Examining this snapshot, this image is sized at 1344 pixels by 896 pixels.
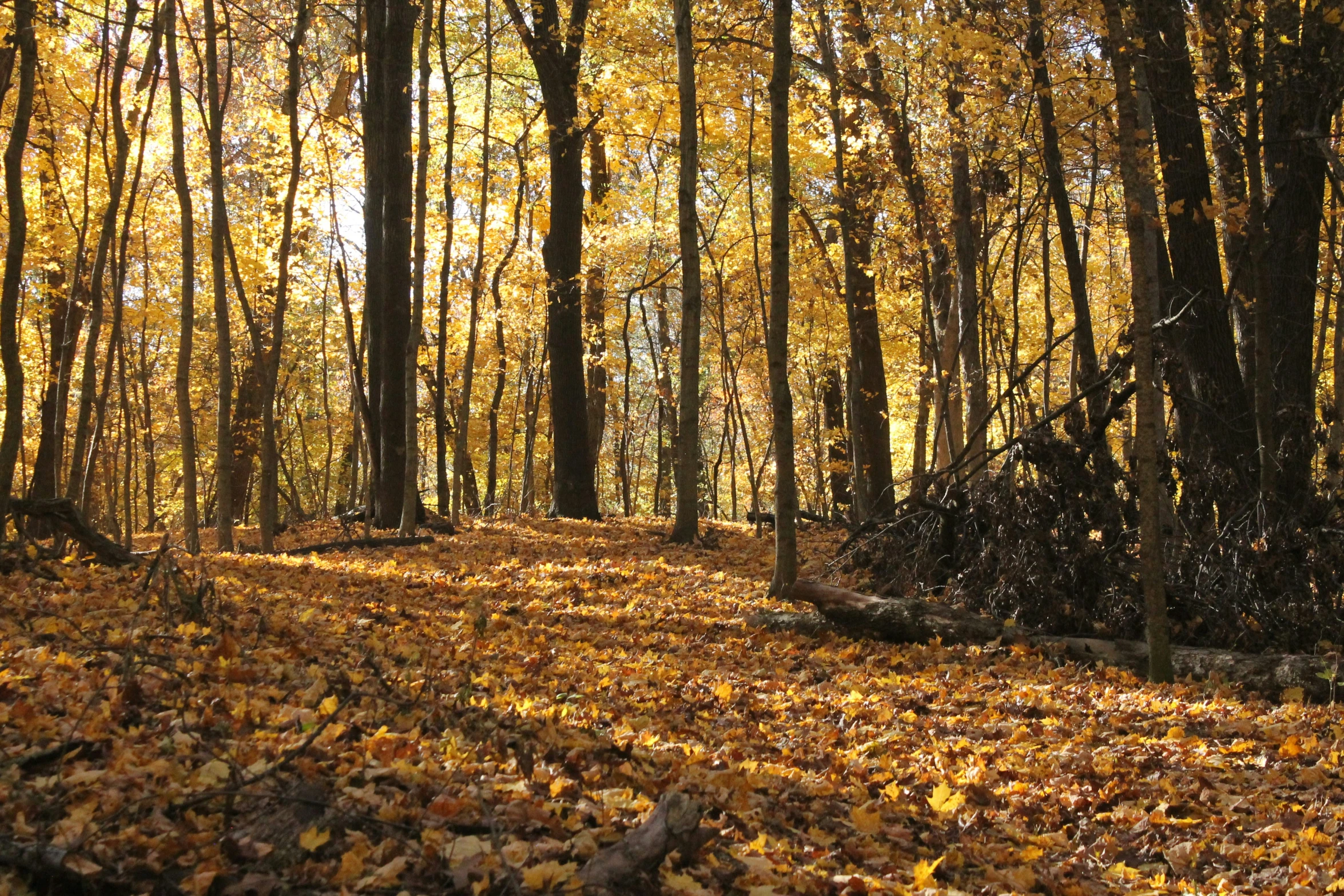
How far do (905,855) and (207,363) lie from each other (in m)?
24.4

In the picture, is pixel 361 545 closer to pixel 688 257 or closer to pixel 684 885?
pixel 688 257

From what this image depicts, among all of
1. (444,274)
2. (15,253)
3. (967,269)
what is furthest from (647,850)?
(444,274)

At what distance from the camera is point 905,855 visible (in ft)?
11.3

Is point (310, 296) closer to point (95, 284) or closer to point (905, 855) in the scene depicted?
point (95, 284)

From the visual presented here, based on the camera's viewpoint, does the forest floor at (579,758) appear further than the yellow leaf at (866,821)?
No

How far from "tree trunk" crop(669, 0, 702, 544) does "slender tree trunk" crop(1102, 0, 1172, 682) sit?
14.8 feet

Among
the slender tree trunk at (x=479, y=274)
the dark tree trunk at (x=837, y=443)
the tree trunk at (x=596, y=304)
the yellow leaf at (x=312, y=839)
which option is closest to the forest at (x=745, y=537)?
the yellow leaf at (x=312, y=839)

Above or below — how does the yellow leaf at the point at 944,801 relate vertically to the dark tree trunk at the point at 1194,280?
below

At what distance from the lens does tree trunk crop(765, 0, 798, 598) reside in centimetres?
770

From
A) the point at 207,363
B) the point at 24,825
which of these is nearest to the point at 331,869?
the point at 24,825

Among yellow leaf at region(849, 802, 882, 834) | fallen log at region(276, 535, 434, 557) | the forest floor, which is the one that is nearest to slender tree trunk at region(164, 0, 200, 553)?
fallen log at region(276, 535, 434, 557)

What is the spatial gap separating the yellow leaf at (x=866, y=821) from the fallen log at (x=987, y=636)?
3418mm

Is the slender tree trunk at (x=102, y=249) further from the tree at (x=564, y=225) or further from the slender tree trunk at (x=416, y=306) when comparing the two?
the tree at (x=564, y=225)

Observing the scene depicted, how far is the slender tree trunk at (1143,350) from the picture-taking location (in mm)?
5430
